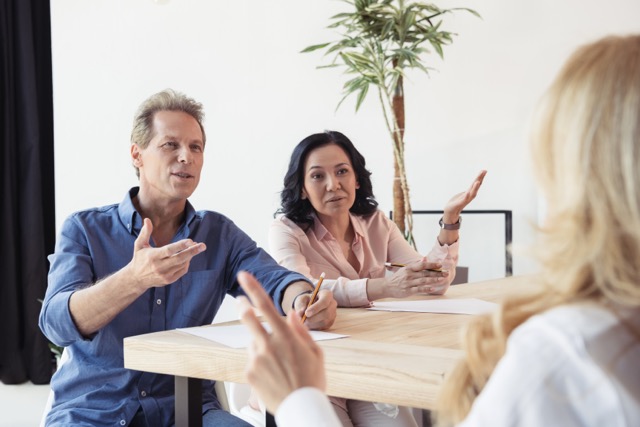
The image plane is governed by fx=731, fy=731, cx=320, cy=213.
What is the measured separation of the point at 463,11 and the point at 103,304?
293 cm

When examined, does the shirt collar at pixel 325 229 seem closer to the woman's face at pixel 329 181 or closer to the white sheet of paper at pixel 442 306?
the woman's face at pixel 329 181

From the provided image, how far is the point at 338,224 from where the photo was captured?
2510mm

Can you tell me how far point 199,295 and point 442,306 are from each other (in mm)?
619

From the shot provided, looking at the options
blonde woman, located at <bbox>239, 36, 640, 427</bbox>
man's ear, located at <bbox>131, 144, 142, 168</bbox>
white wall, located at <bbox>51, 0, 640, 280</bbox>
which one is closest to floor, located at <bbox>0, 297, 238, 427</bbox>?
white wall, located at <bbox>51, 0, 640, 280</bbox>

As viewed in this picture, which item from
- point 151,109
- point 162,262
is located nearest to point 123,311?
point 162,262

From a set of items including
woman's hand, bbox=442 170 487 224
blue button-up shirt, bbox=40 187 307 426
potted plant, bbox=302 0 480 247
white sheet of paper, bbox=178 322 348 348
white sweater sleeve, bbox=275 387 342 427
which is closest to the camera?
white sweater sleeve, bbox=275 387 342 427

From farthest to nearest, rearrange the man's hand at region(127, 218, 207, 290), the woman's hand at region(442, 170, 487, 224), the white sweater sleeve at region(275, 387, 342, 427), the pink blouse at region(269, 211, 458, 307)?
the pink blouse at region(269, 211, 458, 307) → the woman's hand at region(442, 170, 487, 224) → the man's hand at region(127, 218, 207, 290) → the white sweater sleeve at region(275, 387, 342, 427)

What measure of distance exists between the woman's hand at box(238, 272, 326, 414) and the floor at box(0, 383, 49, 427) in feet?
10.8

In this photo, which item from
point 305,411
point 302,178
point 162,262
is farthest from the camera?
point 302,178

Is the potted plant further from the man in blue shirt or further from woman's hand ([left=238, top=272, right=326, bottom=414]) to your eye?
woman's hand ([left=238, top=272, right=326, bottom=414])

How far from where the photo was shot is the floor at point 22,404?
12.2ft

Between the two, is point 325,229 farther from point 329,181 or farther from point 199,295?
point 199,295

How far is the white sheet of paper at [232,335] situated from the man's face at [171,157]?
1.80ft

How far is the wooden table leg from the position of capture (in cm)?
134
